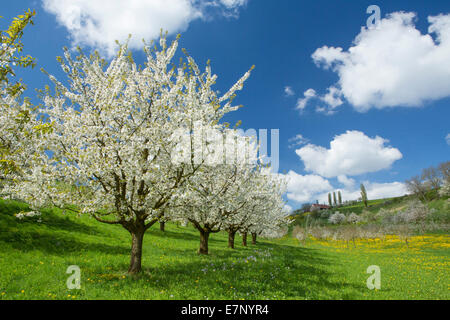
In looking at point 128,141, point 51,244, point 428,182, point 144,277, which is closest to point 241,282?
point 144,277

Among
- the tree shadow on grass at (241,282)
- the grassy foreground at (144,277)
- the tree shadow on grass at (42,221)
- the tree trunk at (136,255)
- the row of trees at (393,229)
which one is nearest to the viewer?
the grassy foreground at (144,277)

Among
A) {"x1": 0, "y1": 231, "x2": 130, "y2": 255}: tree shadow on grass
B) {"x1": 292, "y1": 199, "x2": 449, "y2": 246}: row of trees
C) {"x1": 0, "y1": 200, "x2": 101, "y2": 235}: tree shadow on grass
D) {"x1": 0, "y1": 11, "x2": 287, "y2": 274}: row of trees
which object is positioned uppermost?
{"x1": 0, "y1": 11, "x2": 287, "y2": 274}: row of trees

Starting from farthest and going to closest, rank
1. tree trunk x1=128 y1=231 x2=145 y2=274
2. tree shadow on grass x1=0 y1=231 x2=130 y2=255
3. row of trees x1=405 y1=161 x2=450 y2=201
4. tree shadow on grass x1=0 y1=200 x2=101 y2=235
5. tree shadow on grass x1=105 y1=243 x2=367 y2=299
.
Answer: row of trees x1=405 y1=161 x2=450 y2=201 → tree shadow on grass x1=0 y1=200 x2=101 y2=235 → tree shadow on grass x1=0 y1=231 x2=130 y2=255 → tree trunk x1=128 y1=231 x2=145 y2=274 → tree shadow on grass x1=105 y1=243 x2=367 y2=299

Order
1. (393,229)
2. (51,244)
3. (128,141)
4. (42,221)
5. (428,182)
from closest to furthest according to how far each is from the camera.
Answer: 1. (128,141)
2. (51,244)
3. (42,221)
4. (393,229)
5. (428,182)

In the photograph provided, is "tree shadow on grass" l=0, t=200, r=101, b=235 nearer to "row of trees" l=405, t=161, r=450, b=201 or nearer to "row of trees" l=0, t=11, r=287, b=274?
"row of trees" l=0, t=11, r=287, b=274

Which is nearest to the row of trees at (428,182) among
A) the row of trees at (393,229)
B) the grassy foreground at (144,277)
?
the row of trees at (393,229)

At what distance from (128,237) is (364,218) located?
436ft

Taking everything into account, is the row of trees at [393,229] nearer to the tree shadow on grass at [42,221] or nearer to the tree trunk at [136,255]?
the tree trunk at [136,255]

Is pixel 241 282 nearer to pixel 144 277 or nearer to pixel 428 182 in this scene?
pixel 144 277

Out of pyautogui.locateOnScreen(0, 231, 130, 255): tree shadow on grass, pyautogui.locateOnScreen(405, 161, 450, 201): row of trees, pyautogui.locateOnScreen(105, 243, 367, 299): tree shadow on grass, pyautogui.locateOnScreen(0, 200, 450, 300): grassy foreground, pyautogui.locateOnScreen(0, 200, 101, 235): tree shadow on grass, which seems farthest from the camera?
pyautogui.locateOnScreen(405, 161, 450, 201): row of trees

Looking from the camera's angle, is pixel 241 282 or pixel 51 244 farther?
pixel 51 244

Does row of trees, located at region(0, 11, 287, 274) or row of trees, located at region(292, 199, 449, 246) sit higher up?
row of trees, located at region(0, 11, 287, 274)

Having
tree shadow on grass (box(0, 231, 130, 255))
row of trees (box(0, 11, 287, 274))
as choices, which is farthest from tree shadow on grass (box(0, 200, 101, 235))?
row of trees (box(0, 11, 287, 274))

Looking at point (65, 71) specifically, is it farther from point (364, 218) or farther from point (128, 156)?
point (364, 218)
